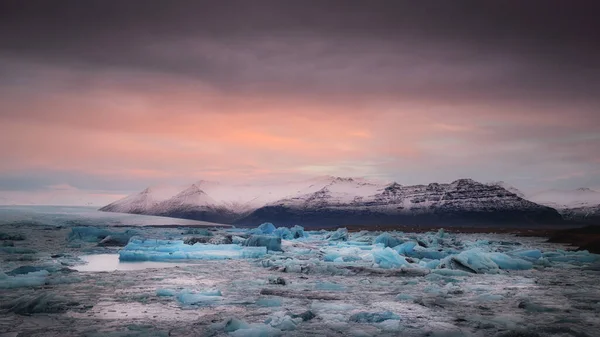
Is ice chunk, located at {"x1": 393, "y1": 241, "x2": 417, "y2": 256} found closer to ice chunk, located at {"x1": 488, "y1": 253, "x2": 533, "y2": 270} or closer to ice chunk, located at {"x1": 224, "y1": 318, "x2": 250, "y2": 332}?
ice chunk, located at {"x1": 488, "y1": 253, "x2": 533, "y2": 270}

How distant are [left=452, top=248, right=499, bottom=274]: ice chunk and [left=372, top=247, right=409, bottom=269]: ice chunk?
1953 millimetres

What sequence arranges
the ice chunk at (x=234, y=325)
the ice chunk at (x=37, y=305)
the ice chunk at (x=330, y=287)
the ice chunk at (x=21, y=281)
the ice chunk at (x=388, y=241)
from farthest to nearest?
the ice chunk at (x=388, y=241), the ice chunk at (x=330, y=287), the ice chunk at (x=21, y=281), the ice chunk at (x=37, y=305), the ice chunk at (x=234, y=325)

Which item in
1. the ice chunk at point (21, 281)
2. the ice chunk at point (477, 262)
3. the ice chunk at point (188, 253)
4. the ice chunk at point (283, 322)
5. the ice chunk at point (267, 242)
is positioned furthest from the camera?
the ice chunk at point (267, 242)

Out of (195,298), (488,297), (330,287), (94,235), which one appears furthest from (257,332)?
(94,235)

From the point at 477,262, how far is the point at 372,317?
29.0 ft

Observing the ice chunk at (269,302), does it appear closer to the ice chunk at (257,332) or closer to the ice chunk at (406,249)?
the ice chunk at (257,332)

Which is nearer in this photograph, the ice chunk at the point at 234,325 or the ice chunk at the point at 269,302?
the ice chunk at the point at 234,325

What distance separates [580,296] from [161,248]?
18250 mm

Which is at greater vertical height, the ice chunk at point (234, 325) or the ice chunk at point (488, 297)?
the ice chunk at point (234, 325)

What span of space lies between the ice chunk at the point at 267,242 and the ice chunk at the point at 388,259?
8.19 metres

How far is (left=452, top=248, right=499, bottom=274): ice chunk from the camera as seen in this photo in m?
16.0

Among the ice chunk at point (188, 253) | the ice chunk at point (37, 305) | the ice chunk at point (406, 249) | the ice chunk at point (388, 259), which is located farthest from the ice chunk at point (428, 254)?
the ice chunk at point (37, 305)

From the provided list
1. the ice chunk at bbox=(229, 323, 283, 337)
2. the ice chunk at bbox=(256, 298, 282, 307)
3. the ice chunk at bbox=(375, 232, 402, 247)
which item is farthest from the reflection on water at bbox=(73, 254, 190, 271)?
the ice chunk at bbox=(375, 232, 402, 247)

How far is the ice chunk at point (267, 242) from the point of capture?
2583 centimetres
